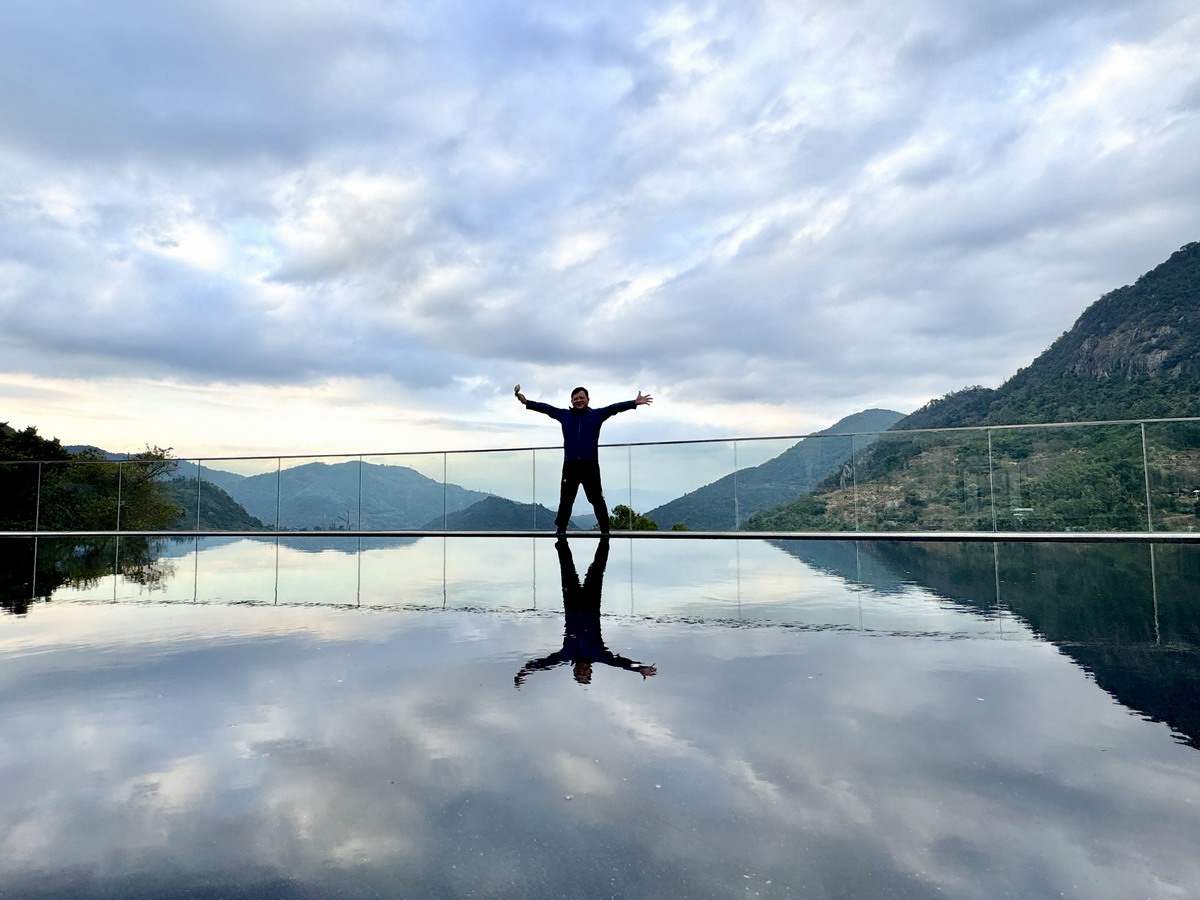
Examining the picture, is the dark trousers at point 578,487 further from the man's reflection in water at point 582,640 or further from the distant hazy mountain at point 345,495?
the distant hazy mountain at point 345,495

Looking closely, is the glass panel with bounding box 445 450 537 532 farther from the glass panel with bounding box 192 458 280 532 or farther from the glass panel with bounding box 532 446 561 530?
the glass panel with bounding box 192 458 280 532

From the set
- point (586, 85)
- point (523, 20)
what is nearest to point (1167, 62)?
point (586, 85)

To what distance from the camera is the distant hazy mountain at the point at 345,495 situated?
1186 centimetres

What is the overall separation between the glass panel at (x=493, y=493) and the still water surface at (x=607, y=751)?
7619 mm

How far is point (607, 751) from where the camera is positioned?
5.44 feet

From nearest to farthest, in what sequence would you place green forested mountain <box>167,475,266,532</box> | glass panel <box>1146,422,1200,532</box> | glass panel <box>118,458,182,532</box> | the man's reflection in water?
1. the man's reflection in water
2. glass panel <box>1146,422,1200,532</box>
3. green forested mountain <box>167,475,266,532</box>
4. glass panel <box>118,458,182,532</box>

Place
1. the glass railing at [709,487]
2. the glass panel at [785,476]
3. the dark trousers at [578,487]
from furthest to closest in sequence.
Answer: the glass panel at [785,476]
the glass railing at [709,487]
the dark trousers at [578,487]

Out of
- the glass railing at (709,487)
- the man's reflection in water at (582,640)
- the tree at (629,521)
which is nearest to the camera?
the man's reflection in water at (582,640)

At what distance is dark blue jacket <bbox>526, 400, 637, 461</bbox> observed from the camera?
747 centimetres

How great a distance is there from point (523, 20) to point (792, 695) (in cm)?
931

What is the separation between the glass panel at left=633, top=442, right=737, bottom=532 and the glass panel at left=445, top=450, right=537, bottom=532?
4.78ft

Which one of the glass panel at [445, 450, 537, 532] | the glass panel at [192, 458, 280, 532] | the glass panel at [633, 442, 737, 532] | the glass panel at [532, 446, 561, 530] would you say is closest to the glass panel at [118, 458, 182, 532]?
the glass panel at [192, 458, 280, 532]

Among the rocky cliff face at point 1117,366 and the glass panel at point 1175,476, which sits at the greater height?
the rocky cliff face at point 1117,366

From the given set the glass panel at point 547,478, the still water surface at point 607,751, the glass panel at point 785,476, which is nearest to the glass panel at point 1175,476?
the glass panel at point 785,476
